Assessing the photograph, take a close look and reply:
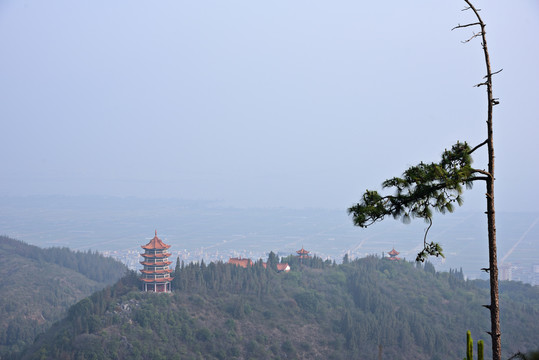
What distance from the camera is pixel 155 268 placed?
52312mm

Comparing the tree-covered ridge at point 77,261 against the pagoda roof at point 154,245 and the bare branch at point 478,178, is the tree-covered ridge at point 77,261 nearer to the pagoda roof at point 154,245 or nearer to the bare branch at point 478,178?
the pagoda roof at point 154,245

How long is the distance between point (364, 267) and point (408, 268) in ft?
24.3

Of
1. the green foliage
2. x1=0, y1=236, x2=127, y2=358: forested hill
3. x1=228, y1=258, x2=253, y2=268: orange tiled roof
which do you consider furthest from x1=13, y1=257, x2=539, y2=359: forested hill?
the green foliage

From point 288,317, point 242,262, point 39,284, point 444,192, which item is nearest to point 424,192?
point 444,192

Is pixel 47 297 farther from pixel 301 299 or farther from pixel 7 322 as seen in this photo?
pixel 301 299

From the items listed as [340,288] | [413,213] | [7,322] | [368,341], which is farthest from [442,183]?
[7,322]

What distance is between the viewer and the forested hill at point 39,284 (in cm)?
6525

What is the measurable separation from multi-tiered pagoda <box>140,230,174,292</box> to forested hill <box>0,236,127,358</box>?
1732 cm

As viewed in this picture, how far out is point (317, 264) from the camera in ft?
230

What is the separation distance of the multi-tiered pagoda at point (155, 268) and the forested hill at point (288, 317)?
1255 millimetres

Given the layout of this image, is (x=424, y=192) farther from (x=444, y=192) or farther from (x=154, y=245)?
(x=154, y=245)

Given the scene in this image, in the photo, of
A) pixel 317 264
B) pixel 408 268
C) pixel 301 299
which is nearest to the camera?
pixel 301 299

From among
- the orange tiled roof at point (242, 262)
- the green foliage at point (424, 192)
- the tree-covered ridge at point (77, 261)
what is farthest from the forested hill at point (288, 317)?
the tree-covered ridge at point (77, 261)

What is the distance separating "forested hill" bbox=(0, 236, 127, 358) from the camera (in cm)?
6525
